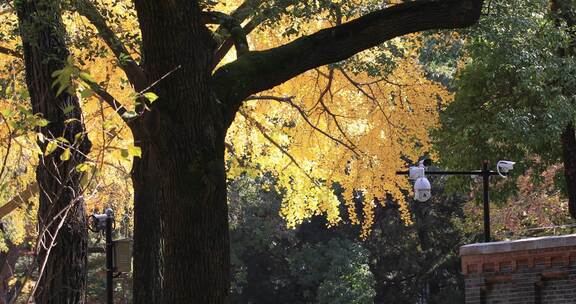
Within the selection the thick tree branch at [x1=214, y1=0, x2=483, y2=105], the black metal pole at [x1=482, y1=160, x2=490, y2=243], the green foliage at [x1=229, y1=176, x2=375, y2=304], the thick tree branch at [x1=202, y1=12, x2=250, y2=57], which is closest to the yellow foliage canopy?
the black metal pole at [x1=482, y1=160, x2=490, y2=243]

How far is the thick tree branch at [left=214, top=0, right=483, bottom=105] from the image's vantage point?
36.2 feet

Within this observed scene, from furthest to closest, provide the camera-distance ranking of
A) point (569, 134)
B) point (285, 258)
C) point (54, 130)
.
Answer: point (285, 258)
point (569, 134)
point (54, 130)

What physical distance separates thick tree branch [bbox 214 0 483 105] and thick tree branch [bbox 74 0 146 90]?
291cm

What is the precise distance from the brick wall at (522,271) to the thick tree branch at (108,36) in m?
5.65

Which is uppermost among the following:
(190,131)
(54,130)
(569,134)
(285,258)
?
(569,134)

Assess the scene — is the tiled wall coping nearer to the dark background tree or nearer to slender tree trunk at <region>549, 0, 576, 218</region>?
the dark background tree

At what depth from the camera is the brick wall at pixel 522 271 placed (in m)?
16.1

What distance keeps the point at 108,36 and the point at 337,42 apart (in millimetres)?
5055

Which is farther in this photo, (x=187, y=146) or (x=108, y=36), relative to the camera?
(x=108, y=36)

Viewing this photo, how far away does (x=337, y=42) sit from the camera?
1112cm

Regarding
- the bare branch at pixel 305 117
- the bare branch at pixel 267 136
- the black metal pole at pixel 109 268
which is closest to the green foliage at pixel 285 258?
the bare branch at pixel 267 136

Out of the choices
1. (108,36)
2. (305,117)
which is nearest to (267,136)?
(305,117)

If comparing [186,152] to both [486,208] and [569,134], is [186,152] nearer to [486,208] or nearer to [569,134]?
[486,208]

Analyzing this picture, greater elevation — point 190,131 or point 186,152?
point 190,131
